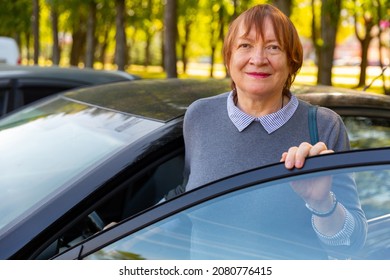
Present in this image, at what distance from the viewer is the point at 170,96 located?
3.34 metres

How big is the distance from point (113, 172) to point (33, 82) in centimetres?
327

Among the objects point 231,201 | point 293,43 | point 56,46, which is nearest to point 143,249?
point 231,201

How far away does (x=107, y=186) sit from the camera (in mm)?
2617

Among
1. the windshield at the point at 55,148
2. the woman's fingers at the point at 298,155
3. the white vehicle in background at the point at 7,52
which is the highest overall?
the woman's fingers at the point at 298,155

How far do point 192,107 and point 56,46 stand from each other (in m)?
21.0

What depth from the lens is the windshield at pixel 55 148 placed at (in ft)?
9.07

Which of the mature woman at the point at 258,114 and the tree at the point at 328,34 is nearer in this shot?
the mature woman at the point at 258,114

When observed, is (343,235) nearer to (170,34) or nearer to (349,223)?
(349,223)

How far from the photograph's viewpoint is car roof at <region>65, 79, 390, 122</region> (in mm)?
3086

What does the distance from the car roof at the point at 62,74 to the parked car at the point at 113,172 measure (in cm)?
191

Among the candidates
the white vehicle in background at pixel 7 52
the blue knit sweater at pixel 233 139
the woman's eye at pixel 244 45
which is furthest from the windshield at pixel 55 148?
the white vehicle in background at pixel 7 52

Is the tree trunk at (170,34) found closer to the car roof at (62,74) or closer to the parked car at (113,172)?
the car roof at (62,74)

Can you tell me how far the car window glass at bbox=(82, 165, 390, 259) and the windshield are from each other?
2.25ft

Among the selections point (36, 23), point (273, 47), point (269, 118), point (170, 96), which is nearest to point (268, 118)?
point (269, 118)
